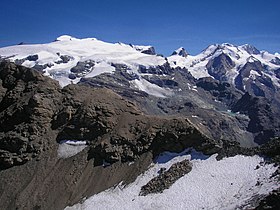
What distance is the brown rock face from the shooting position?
77356 mm

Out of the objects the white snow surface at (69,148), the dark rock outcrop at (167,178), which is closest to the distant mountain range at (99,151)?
the white snow surface at (69,148)

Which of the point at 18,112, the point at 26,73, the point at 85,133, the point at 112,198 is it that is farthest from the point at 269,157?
the point at 26,73

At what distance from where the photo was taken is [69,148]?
87062 millimetres

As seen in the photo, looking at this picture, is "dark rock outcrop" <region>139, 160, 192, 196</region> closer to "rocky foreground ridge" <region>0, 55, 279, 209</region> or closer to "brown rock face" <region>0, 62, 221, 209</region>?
"rocky foreground ridge" <region>0, 55, 279, 209</region>

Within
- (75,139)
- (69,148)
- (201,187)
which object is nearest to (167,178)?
(201,187)

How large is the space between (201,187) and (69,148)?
3238 centimetres

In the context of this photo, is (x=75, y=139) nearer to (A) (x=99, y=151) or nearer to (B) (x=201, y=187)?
(A) (x=99, y=151)

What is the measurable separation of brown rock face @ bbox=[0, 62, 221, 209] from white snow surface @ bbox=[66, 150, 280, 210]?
2.51m

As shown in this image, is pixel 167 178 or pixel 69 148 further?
pixel 69 148

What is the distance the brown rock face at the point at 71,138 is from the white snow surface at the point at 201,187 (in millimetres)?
2508

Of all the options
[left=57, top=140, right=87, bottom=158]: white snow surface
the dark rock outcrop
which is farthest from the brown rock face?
the dark rock outcrop

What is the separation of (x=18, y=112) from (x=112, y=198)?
115ft

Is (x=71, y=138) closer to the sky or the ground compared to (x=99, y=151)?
closer to the sky

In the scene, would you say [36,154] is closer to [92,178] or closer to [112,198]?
[92,178]
